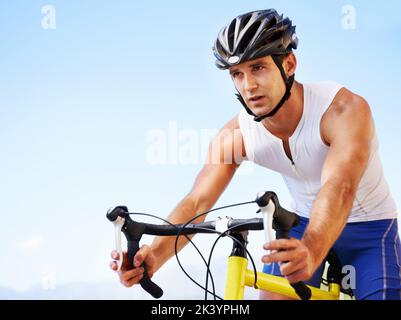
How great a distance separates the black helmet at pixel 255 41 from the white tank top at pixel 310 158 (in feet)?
0.39

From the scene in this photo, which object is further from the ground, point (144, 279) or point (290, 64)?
point (290, 64)

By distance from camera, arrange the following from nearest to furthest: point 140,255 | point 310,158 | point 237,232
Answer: point 237,232, point 140,255, point 310,158

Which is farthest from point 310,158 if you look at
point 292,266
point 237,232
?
point 292,266

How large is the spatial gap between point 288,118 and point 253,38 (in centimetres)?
31

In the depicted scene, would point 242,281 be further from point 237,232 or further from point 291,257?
point 291,257

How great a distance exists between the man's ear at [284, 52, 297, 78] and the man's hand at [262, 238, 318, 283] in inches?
37.7

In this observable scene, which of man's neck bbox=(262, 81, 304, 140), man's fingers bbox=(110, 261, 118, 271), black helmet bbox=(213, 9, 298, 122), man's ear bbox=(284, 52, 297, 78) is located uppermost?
black helmet bbox=(213, 9, 298, 122)

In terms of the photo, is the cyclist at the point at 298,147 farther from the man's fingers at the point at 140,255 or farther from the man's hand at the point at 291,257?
the man's hand at the point at 291,257

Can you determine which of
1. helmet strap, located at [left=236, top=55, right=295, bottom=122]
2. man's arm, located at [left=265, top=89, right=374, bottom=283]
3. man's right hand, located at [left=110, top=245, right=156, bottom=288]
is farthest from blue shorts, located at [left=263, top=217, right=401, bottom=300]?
man's right hand, located at [left=110, top=245, right=156, bottom=288]

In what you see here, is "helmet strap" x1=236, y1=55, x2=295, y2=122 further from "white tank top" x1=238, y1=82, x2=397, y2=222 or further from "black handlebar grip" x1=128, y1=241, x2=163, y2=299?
"black handlebar grip" x1=128, y1=241, x2=163, y2=299

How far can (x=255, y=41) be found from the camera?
2.12 metres

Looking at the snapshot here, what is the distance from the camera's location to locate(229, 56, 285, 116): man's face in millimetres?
2082
